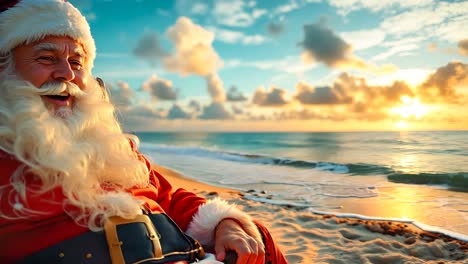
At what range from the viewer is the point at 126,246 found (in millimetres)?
1416

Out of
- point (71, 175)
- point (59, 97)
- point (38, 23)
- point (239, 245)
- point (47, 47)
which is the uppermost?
point (38, 23)

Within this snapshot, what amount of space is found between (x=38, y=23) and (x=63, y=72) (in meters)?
0.30

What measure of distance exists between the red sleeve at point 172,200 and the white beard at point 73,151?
11 cm

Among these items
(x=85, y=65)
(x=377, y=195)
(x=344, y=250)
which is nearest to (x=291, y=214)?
(x=344, y=250)

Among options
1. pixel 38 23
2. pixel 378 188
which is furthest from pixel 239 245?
pixel 378 188

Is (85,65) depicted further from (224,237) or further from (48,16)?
(224,237)

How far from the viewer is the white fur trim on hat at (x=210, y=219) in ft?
5.80

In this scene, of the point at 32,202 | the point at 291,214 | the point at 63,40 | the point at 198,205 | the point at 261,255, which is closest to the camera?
the point at 32,202

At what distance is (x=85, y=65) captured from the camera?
199cm

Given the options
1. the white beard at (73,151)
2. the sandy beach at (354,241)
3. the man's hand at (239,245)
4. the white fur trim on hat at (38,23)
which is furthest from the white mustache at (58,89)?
the sandy beach at (354,241)

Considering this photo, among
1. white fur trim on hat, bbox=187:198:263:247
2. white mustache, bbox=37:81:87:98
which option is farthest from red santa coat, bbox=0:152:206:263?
white fur trim on hat, bbox=187:198:263:247

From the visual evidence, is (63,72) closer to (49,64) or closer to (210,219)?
(49,64)

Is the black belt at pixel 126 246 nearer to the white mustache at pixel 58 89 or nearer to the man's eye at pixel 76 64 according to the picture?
the white mustache at pixel 58 89

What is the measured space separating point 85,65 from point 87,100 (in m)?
0.30
